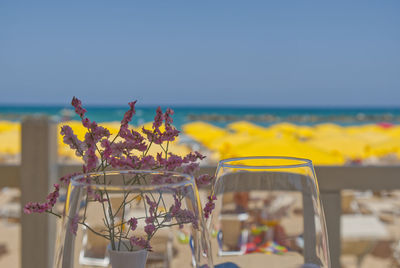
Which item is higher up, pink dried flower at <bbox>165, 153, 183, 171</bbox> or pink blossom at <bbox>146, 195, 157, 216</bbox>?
pink dried flower at <bbox>165, 153, 183, 171</bbox>

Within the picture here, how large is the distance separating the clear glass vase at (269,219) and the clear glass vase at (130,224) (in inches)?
3.3

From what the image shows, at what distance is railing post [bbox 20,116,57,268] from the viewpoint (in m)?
1.80

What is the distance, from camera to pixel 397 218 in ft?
21.6

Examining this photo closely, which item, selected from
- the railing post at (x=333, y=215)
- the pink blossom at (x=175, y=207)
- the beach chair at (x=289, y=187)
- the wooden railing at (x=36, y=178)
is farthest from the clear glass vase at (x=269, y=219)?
the wooden railing at (x=36, y=178)

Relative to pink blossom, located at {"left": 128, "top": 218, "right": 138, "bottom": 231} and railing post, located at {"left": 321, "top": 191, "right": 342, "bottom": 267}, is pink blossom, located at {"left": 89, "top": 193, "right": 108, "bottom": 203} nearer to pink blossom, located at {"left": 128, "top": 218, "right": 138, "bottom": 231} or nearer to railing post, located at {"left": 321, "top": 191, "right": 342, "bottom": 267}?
pink blossom, located at {"left": 128, "top": 218, "right": 138, "bottom": 231}

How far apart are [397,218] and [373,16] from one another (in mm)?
47725

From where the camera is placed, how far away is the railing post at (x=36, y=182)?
180 centimetres

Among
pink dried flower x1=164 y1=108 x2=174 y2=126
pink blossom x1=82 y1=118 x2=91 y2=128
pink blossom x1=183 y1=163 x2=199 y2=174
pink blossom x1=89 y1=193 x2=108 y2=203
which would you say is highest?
pink dried flower x1=164 y1=108 x2=174 y2=126

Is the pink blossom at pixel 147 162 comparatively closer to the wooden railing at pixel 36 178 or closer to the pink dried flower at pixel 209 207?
the pink dried flower at pixel 209 207

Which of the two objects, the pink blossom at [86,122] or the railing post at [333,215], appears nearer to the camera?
the pink blossom at [86,122]

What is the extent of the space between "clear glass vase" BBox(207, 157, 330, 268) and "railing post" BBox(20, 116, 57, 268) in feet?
4.80

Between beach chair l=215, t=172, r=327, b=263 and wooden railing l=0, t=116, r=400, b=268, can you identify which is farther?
wooden railing l=0, t=116, r=400, b=268

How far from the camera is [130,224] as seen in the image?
14.3 inches

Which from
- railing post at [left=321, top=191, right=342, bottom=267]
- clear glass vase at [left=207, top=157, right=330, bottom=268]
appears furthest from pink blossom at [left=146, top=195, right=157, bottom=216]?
railing post at [left=321, top=191, right=342, bottom=267]
